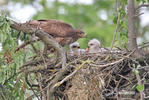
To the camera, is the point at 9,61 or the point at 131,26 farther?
the point at 131,26

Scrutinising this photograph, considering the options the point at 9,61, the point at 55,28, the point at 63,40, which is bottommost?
the point at 9,61

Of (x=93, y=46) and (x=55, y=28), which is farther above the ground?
(x=55, y=28)

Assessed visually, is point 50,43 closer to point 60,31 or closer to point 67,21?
point 60,31

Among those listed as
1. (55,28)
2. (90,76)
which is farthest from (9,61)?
(55,28)

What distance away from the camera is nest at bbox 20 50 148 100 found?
6.44 m

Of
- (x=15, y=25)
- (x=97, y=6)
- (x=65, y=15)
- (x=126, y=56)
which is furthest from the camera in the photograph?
(x=97, y=6)

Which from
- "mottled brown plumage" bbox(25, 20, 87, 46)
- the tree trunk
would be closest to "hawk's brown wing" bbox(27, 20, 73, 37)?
"mottled brown plumage" bbox(25, 20, 87, 46)

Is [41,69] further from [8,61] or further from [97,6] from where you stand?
[97,6]

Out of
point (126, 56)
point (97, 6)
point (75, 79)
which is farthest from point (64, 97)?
point (97, 6)

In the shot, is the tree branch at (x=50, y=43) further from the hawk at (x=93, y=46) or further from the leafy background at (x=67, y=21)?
the hawk at (x=93, y=46)

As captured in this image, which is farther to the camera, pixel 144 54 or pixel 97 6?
pixel 97 6

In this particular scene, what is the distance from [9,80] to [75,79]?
1.22 m

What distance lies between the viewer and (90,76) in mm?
6418

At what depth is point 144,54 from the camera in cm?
702
